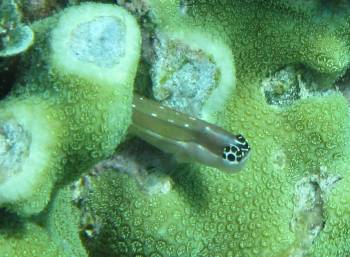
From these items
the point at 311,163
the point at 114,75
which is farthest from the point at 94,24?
the point at 311,163

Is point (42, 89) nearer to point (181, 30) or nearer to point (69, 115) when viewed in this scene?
point (69, 115)

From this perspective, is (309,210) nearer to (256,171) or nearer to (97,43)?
(256,171)

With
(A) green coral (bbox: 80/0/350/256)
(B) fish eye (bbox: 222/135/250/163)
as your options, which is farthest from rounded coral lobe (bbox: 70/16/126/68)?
(B) fish eye (bbox: 222/135/250/163)

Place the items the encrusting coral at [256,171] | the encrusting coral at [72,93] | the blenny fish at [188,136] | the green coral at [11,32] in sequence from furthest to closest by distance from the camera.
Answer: the encrusting coral at [256,171], the blenny fish at [188,136], the encrusting coral at [72,93], the green coral at [11,32]

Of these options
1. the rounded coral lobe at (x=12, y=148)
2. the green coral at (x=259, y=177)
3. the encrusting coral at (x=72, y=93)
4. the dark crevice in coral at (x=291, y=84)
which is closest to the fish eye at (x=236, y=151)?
the green coral at (x=259, y=177)

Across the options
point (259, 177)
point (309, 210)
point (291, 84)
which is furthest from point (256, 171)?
point (291, 84)

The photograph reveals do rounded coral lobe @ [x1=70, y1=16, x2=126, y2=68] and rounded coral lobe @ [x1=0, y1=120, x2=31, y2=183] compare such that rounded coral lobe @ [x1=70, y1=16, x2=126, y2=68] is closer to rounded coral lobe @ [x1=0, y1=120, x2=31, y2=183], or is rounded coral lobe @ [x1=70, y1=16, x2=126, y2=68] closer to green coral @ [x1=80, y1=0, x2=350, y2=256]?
rounded coral lobe @ [x1=0, y1=120, x2=31, y2=183]

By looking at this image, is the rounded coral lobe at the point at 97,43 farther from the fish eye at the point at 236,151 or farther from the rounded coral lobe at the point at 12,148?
the fish eye at the point at 236,151
